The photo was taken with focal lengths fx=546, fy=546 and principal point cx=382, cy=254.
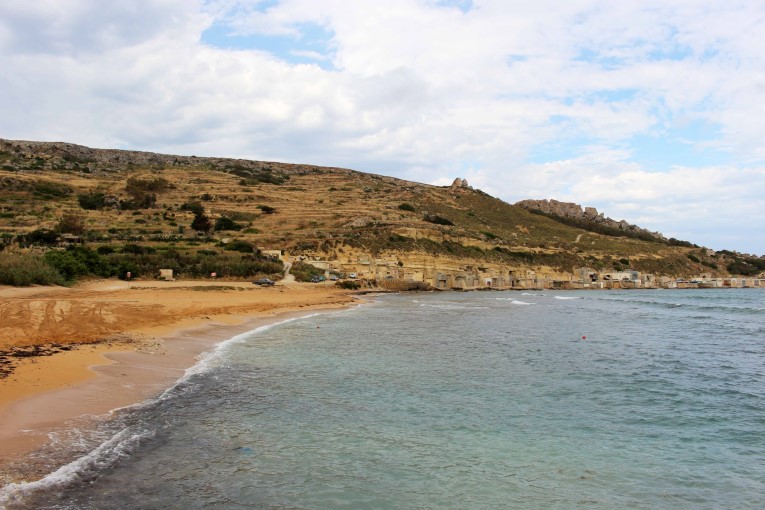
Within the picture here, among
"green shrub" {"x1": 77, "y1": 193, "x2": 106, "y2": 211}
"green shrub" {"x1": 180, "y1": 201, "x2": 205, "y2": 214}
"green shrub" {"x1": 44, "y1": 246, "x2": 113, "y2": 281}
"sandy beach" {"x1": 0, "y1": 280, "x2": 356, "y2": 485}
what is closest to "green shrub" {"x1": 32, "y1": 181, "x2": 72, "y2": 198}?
"green shrub" {"x1": 77, "y1": 193, "x2": 106, "y2": 211}

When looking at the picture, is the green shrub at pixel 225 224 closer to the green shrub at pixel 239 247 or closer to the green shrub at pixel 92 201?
the green shrub at pixel 239 247

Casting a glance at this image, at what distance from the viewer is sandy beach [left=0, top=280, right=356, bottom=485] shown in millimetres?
8844

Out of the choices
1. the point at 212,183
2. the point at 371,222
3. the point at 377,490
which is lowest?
the point at 377,490

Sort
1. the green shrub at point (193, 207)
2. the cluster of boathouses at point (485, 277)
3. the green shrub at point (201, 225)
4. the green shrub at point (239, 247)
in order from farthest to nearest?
1. the green shrub at point (193, 207)
2. the green shrub at point (201, 225)
3. the cluster of boathouses at point (485, 277)
4. the green shrub at point (239, 247)

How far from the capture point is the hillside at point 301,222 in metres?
53.4

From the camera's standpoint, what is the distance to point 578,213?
400ft

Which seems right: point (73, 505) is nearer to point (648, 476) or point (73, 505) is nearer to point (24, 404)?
point (24, 404)

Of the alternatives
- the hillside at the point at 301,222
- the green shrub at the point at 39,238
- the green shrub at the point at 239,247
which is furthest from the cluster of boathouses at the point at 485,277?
the green shrub at the point at 39,238

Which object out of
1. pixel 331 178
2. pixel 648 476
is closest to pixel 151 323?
pixel 648 476

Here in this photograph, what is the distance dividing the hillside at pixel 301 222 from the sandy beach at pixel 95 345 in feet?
40.1

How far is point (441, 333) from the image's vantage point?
884 inches

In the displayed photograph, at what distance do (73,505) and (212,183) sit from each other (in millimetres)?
88905

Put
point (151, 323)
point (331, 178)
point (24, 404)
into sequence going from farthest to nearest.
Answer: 1. point (331, 178)
2. point (151, 323)
3. point (24, 404)

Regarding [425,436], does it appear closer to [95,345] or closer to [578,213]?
[95,345]
